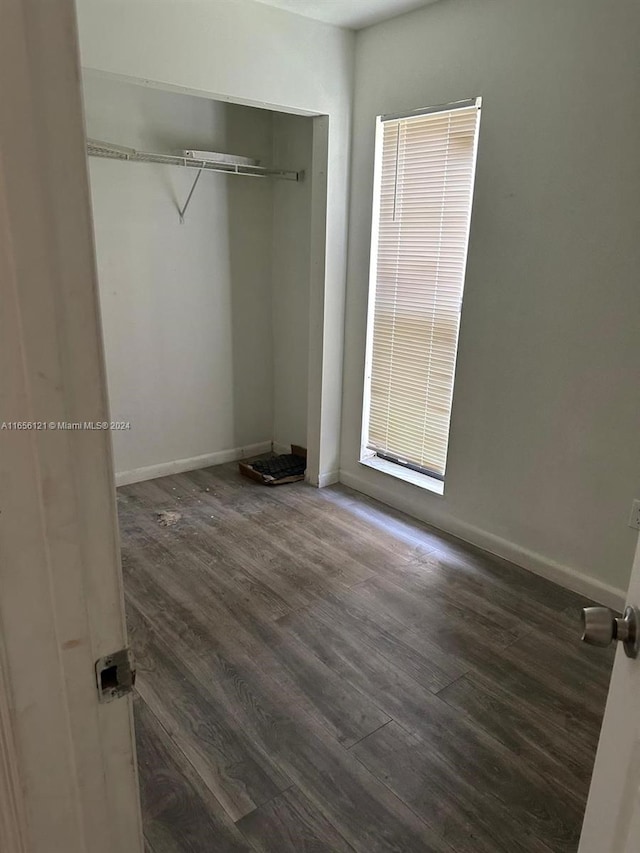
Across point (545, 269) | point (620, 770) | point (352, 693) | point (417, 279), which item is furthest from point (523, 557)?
point (620, 770)

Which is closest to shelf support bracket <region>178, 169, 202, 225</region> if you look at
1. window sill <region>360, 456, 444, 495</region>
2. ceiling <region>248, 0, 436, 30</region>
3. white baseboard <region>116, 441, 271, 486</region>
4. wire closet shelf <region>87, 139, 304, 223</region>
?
wire closet shelf <region>87, 139, 304, 223</region>

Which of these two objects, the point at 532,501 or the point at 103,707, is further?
Result: the point at 532,501

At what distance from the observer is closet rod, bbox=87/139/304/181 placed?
3184 mm

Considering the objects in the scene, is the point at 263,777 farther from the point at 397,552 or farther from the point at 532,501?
the point at 532,501

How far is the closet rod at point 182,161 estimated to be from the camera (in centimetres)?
318

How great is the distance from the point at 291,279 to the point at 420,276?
1183mm

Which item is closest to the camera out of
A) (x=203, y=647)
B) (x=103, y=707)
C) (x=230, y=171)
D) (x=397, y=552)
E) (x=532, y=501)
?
(x=103, y=707)

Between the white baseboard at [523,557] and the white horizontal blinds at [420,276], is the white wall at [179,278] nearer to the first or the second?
the white horizontal blinds at [420,276]

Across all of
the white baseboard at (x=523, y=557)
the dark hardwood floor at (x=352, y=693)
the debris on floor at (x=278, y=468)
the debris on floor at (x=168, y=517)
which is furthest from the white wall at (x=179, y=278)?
the white baseboard at (x=523, y=557)

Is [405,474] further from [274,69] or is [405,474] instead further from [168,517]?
[274,69]

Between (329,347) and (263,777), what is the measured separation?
2444 millimetres

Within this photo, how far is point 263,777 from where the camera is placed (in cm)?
173

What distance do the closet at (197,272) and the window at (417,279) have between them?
73 cm

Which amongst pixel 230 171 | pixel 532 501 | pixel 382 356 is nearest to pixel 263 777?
pixel 532 501
